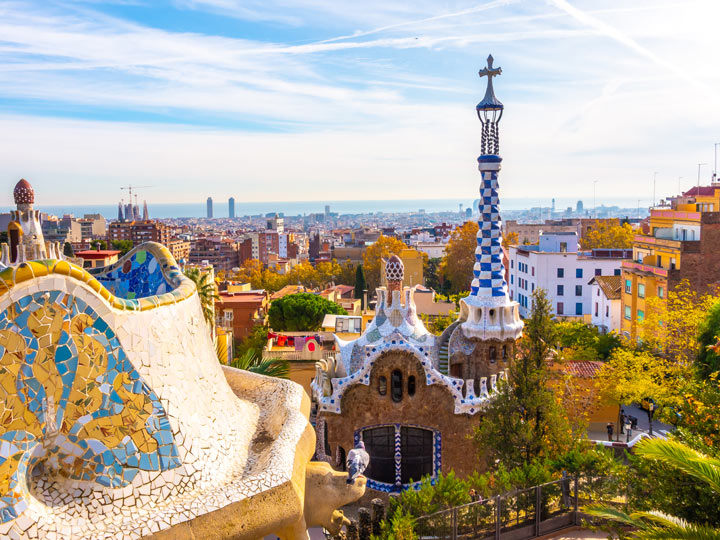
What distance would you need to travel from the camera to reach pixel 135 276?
10.3m

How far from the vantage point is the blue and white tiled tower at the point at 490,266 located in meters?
18.8

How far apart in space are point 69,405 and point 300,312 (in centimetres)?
3486

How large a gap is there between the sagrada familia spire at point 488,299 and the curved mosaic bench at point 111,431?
11.9m

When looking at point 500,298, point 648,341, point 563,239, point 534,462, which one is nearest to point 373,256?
point 563,239

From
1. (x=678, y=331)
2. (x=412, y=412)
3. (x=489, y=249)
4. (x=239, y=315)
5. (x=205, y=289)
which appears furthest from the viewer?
(x=239, y=315)

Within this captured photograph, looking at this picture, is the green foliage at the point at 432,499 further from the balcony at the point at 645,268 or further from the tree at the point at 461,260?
the tree at the point at 461,260

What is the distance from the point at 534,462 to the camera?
45.5 ft

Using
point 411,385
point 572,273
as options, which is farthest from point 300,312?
point 411,385

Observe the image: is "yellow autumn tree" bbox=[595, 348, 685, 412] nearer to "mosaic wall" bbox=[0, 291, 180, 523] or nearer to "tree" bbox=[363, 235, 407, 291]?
"mosaic wall" bbox=[0, 291, 180, 523]

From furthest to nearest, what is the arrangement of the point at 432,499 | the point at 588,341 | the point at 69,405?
the point at 588,341
the point at 432,499
the point at 69,405

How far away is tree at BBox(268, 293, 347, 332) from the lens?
40844mm

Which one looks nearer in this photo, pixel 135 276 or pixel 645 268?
pixel 135 276

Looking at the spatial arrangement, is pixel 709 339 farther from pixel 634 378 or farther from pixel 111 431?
pixel 111 431

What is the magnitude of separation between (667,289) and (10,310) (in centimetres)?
3220
